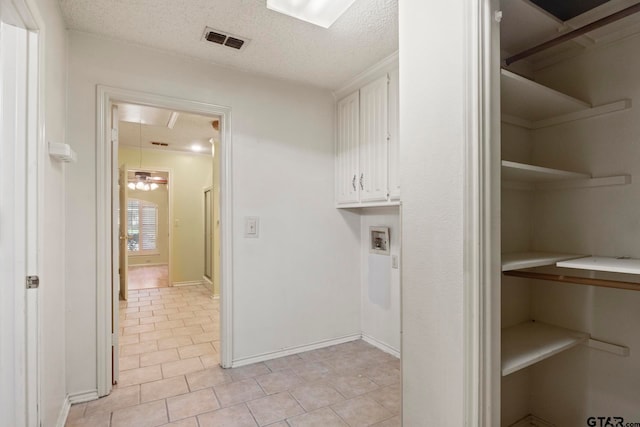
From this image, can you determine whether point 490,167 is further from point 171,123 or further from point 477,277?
point 171,123

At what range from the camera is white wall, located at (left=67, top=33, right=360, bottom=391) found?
2.26 meters

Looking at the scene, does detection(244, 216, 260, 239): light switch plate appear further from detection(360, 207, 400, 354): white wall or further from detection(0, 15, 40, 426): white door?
detection(0, 15, 40, 426): white door

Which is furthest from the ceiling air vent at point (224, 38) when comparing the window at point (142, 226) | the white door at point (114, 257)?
the window at point (142, 226)

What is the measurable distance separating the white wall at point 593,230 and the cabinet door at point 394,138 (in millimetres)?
962

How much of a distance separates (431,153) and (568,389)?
1592mm

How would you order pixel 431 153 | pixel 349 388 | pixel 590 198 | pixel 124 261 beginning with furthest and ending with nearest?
pixel 124 261 < pixel 349 388 < pixel 590 198 < pixel 431 153

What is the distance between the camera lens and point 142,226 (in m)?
9.22

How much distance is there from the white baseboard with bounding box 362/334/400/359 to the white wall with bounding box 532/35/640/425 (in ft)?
3.94

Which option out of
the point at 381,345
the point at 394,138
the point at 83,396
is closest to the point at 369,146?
the point at 394,138

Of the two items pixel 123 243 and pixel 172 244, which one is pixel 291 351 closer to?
pixel 123 243

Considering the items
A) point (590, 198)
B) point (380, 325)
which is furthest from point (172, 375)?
point (590, 198)

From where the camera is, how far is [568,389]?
5.74ft

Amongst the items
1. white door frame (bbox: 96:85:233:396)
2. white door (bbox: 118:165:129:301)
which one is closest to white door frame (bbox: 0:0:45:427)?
white door frame (bbox: 96:85:233:396)

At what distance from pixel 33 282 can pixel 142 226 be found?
8.69m
